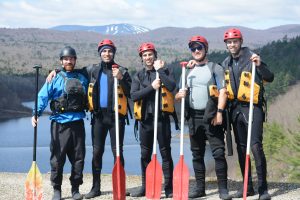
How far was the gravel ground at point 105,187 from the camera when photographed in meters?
6.95

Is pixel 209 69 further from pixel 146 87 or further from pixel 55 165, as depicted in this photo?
pixel 55 165

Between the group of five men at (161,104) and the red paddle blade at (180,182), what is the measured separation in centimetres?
29

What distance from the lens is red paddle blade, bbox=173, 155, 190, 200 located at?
6.29 meters

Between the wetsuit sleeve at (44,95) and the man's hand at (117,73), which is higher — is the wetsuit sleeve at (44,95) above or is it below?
below

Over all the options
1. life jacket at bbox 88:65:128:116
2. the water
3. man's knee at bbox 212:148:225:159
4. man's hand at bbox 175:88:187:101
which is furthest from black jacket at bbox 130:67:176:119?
the water

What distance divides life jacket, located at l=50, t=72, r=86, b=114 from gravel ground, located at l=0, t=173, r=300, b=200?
4.52ft

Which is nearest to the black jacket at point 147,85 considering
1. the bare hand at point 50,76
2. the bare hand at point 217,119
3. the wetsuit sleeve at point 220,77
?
the wetsuit sleeve at point 220,77

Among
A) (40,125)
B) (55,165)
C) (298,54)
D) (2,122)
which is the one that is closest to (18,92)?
(2,122)

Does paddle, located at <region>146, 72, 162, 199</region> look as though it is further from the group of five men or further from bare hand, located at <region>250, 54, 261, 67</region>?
bare hand, located at <region>250, 54, 261, 67</region>

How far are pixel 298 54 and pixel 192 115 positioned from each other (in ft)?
311

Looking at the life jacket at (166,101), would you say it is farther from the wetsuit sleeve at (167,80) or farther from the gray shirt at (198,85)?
the gray shirt at (198,85)

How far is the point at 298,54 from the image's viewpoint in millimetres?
96438

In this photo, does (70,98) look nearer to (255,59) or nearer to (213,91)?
(213,91)

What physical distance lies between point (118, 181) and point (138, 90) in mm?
1203
